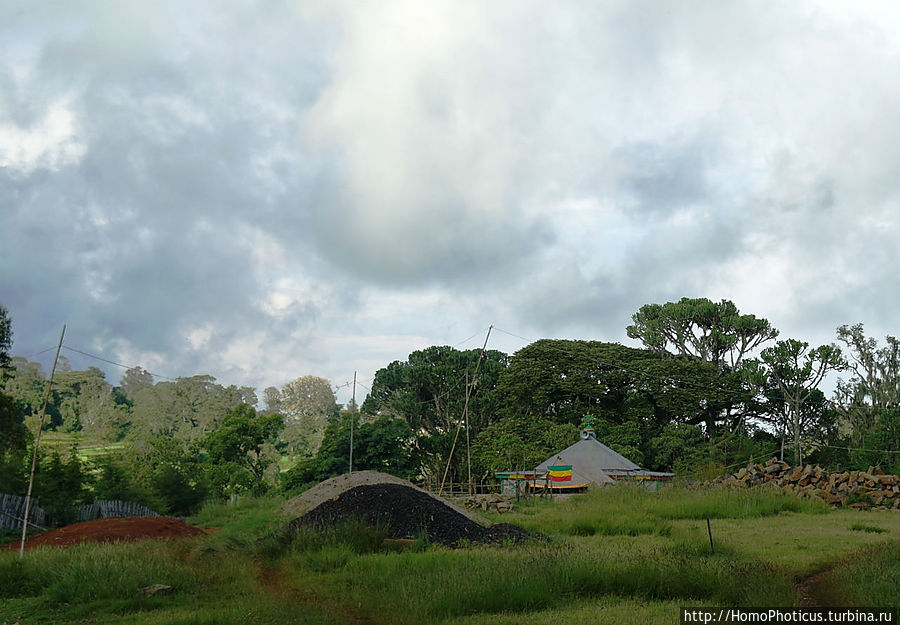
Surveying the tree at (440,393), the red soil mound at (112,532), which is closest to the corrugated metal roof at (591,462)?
the tree at (440,393)

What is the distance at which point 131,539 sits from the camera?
15.0 metres

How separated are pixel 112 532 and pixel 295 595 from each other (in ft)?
29.8

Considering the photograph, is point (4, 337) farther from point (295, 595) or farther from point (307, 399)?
point (307, 399)

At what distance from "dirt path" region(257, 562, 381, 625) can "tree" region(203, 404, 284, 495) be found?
80.4ft

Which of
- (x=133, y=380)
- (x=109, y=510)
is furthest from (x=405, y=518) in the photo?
(x=133, y=380)

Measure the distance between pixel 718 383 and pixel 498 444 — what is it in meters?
14.5

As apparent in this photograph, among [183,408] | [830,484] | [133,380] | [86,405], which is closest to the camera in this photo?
[830,484]

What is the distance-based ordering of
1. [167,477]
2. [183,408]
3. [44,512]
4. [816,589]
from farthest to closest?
[183,408] → [167,477] → [44,512] → [816,589]

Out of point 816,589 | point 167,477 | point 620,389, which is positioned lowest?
point 816,589

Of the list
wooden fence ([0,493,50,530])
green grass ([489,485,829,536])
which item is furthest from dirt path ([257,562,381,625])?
wooden fence ([0,493,50,530])

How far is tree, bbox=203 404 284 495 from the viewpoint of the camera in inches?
1372

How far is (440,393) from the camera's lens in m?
46.4

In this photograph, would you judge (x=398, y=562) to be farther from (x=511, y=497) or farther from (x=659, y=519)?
(x=511, y=497)

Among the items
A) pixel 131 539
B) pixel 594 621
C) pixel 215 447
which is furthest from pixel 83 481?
pixel 594 621
